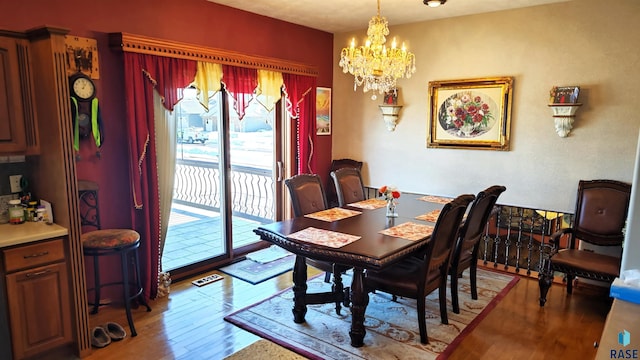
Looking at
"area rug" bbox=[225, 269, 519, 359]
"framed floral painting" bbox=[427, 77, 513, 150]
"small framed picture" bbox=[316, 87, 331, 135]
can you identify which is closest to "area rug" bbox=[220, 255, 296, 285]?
"area rug" bbox=[225, 269, 519, 359]

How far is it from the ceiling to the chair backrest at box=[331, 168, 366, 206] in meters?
1.68

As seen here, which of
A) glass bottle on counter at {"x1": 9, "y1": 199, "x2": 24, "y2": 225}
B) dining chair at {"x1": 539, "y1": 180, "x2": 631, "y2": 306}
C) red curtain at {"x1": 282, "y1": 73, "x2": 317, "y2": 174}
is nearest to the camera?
glass bottle on counter at {"x1": 9, "y1": 199, "x2": 24, "y2": 225}

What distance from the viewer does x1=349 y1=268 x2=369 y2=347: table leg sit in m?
2.74

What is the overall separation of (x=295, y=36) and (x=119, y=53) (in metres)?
2.26

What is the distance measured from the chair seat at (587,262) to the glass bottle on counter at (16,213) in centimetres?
412

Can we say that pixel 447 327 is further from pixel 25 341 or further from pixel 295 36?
pixel 295 36

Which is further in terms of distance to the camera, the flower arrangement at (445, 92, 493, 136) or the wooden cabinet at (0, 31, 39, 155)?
the flower arrangement at (445, 92, 493, 136)

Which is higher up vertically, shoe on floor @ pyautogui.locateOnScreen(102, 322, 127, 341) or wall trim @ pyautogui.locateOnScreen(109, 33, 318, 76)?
wall trim @ pyautogui.locateOnScreen(109, 33, 318, 76)

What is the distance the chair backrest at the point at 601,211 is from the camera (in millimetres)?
3645

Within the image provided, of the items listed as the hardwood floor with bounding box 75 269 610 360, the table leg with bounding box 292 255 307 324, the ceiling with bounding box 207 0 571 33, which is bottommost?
the hardwood floor with bounding box 75 269 610 360

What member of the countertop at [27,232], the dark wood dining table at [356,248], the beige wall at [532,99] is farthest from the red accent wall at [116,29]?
the beige wall at [532,99]

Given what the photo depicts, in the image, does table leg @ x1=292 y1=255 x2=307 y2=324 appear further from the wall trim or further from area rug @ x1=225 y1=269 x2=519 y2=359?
the wall trim

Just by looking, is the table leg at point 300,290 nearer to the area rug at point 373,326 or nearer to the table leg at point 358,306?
the area rug at point 373,326

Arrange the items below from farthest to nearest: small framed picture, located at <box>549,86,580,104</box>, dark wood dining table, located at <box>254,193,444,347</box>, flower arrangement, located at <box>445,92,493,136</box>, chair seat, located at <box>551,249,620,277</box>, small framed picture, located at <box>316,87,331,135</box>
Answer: small framed picture, located at <box>316,87,331,135</box> < flower arrangement, located at <box>445,92,493,136</box> < small framed picture, located at <box>549,86,580,104</box> < chair seat, located at <box>551,249,620,277</box> < dark wood dining table, located at <box>254,193,444,347</box>
